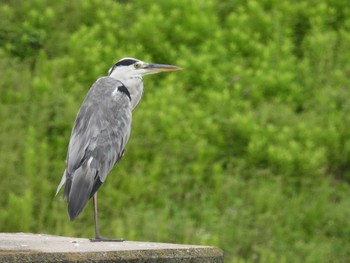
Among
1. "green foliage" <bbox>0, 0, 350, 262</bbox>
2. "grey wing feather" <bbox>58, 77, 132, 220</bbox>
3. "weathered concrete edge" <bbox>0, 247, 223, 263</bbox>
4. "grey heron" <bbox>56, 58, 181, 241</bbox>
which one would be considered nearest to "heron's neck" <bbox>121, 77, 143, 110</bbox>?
"grey heron" <bbox>56, 58, 181, 241</bbox>

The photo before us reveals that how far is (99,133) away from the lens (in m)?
4.39

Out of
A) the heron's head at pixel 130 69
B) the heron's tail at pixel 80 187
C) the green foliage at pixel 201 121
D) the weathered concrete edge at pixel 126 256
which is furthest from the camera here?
the green foliage at pixel 201 121

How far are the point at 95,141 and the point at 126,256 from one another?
98cm

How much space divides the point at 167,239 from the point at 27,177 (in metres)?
1.55

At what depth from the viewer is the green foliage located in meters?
8.21

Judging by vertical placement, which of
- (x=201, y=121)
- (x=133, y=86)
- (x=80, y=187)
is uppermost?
(x=133, y=86)

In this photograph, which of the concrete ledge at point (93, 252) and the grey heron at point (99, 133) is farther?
the grey heron at point (99, 133)

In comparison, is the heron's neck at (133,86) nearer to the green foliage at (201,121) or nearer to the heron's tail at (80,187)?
the heron's tail at (80,187)

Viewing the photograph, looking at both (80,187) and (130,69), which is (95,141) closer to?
(80,187)

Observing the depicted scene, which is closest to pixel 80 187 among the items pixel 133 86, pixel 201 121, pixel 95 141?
pixel 95 141

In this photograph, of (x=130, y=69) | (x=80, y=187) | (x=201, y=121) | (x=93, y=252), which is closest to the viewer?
(x=93, y=252)

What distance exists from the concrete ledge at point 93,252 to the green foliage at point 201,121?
3.47 m

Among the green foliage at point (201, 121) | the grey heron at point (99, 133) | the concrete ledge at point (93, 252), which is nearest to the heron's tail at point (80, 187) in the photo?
the grey heron at point (99, 133)

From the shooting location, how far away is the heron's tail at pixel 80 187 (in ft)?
13.6
